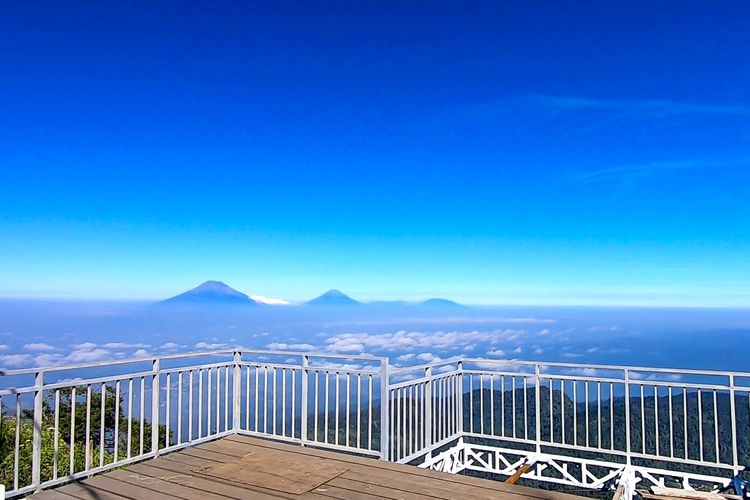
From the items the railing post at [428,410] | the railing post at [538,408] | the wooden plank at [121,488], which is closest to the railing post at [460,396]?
the railing post at [428,410]

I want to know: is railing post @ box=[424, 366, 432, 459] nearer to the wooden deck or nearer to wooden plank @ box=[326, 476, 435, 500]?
the wooden deck

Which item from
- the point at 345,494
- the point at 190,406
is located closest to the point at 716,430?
the point at 345,494

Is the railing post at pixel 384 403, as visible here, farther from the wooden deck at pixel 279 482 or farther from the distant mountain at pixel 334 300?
the distant mountain at pixel 334 300

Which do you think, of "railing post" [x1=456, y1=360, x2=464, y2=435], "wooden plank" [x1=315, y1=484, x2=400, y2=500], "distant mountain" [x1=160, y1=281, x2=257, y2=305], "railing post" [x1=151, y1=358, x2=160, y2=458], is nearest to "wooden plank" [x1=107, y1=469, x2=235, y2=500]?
"wooden plank" [x1=315, y1=484, x2=400, y2=500]

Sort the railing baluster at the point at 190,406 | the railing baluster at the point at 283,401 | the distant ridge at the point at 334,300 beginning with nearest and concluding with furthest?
1. the railing baluster at the point at 190,406
2. the railing baluster at the point at 283,401
3. the distant ridge at the point at 334,300

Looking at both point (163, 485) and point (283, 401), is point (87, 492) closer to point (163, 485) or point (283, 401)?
point (163, 485)

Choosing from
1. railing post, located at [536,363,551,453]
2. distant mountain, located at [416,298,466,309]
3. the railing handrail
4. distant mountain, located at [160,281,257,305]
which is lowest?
distant mountain, located at [416,298,466,309]
